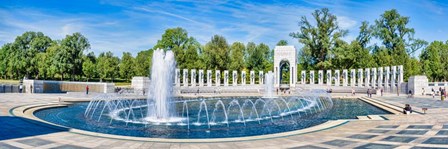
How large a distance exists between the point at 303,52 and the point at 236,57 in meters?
12.9

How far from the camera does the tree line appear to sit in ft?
184

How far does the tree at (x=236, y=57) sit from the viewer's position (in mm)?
62491

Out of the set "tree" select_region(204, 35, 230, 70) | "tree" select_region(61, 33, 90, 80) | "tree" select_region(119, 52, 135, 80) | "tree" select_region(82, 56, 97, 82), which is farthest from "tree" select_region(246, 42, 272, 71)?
"tree" select_region(61, 33, 90, 80)

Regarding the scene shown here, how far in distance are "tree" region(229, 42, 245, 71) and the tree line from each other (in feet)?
0.43

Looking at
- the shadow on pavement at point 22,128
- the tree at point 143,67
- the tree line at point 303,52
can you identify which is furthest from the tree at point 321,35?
the shadow on pavement at point 22,128

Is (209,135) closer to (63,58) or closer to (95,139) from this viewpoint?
(95,139)

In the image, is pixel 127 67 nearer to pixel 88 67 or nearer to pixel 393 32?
pixel 88 67

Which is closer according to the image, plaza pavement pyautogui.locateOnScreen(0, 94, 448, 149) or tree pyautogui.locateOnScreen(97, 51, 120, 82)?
plaza pavement pyautogui.locateOnScreen(0, 94, 448, 149)

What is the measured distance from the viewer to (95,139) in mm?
9422

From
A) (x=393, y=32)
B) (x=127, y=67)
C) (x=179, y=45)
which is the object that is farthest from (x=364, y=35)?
(x=127, y=67)

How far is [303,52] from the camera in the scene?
201 feet

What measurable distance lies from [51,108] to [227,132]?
43.3 feet

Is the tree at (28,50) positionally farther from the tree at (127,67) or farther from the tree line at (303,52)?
the tree at (127,67)

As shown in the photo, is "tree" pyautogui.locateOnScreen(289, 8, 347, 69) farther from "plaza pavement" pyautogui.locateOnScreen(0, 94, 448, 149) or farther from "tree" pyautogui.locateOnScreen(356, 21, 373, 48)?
"plaza pavement" pyautogui.locateOnScreen(0, 94, 448, 149)
